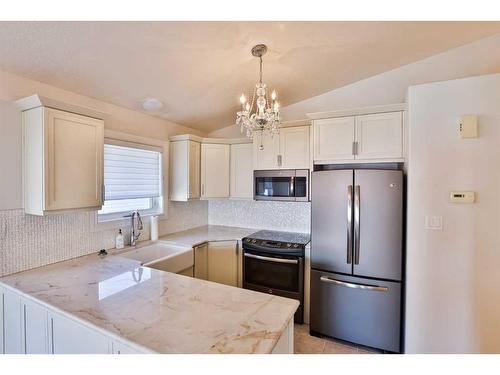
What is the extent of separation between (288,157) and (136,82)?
→ 1762 mm

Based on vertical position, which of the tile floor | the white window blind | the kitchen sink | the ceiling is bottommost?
the tile floor

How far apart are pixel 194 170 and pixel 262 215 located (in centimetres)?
116

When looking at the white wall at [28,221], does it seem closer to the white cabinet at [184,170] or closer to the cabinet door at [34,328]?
the cabinet door at [34,328]

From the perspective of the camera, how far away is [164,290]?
155 centimetres

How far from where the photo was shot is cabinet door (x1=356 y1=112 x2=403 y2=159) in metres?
2.41

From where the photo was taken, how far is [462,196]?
76.2 inches

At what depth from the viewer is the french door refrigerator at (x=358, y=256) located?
2.22m

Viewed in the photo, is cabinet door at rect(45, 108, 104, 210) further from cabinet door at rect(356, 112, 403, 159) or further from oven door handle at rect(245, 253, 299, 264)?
cabinet door at rect(356, 112, 403, 159)

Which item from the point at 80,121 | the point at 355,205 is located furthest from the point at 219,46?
the point at 355,205

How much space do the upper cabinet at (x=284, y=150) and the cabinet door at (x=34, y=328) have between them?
2.25 metres

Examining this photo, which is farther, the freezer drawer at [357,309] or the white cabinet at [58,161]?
the freezer drawer at [357,309]

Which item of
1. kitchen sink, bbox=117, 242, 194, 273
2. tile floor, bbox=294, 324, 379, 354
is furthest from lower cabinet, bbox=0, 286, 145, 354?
tile floor, bbox=294, 324, 379, 354

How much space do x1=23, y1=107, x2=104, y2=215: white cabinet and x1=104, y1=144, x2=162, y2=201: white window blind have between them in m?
0.52


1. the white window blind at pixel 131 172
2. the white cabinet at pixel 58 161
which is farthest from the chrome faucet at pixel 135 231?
the white cabinet at pixel 58 161
